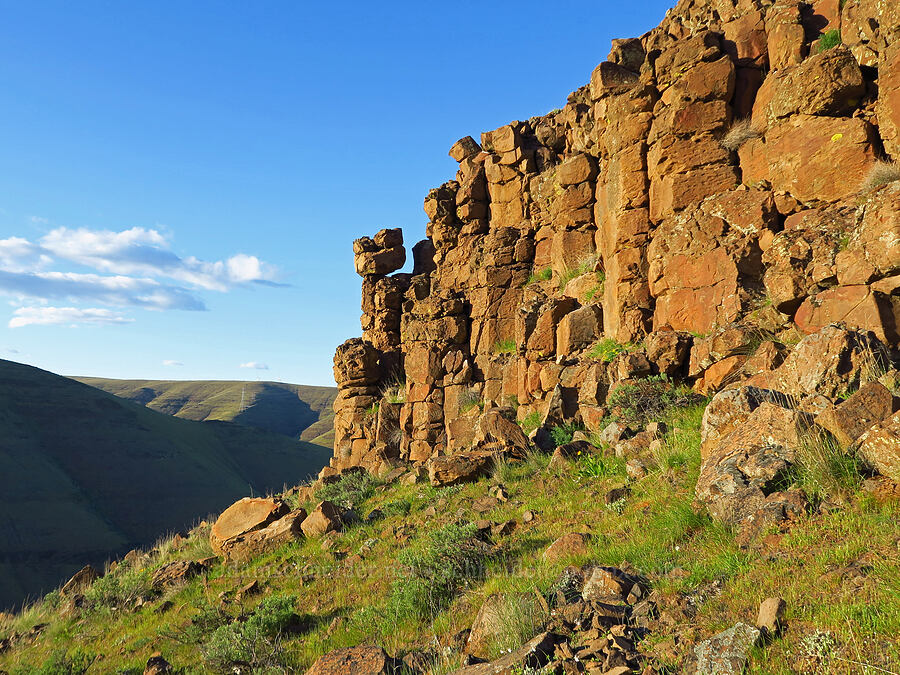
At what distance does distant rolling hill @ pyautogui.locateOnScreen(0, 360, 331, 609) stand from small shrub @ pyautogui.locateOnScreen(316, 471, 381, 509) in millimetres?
41909

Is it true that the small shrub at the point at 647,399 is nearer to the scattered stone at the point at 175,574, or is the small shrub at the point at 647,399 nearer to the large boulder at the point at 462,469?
the large boulder at the point at 462,469

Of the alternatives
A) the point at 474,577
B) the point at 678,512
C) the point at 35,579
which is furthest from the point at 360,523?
the point at 35,579

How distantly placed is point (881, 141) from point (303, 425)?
145 meters

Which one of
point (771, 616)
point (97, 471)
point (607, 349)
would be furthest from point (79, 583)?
point (97, 471)

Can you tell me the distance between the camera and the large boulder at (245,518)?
1137 centimetres

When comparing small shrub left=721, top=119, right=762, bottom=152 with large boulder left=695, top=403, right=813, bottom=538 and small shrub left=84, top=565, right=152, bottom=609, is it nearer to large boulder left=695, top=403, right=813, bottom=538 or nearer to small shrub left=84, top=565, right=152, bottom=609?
large boulder left=695, top=403, right=813, bottom=538

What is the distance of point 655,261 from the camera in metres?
13.4

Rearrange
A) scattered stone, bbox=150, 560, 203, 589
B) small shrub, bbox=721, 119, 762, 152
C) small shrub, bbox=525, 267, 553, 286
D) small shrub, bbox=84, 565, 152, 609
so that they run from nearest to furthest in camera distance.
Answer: small shrub, bbox=84, 565, 152, 609, scattered stone, bbox=150, 560, 203, 589, small shrub, bbox=721, 119, 762, 152, small shrub, bbox=525, 267, 553, 286

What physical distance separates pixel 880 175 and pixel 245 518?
46.4ft

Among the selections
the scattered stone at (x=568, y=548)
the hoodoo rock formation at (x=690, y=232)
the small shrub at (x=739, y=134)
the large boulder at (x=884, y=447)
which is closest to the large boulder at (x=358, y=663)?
the scattered stone at (x=568, y=548)

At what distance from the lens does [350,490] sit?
1391cm

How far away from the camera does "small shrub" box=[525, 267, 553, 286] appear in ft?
Answer: 65.9

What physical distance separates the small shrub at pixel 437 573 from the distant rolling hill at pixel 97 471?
49.6m

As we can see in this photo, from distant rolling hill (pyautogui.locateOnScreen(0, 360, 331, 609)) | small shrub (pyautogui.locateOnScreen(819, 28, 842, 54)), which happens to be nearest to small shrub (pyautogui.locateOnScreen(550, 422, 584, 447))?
small shrub (pyautogui.locateOnScreen(819, 28, 842, 54))
